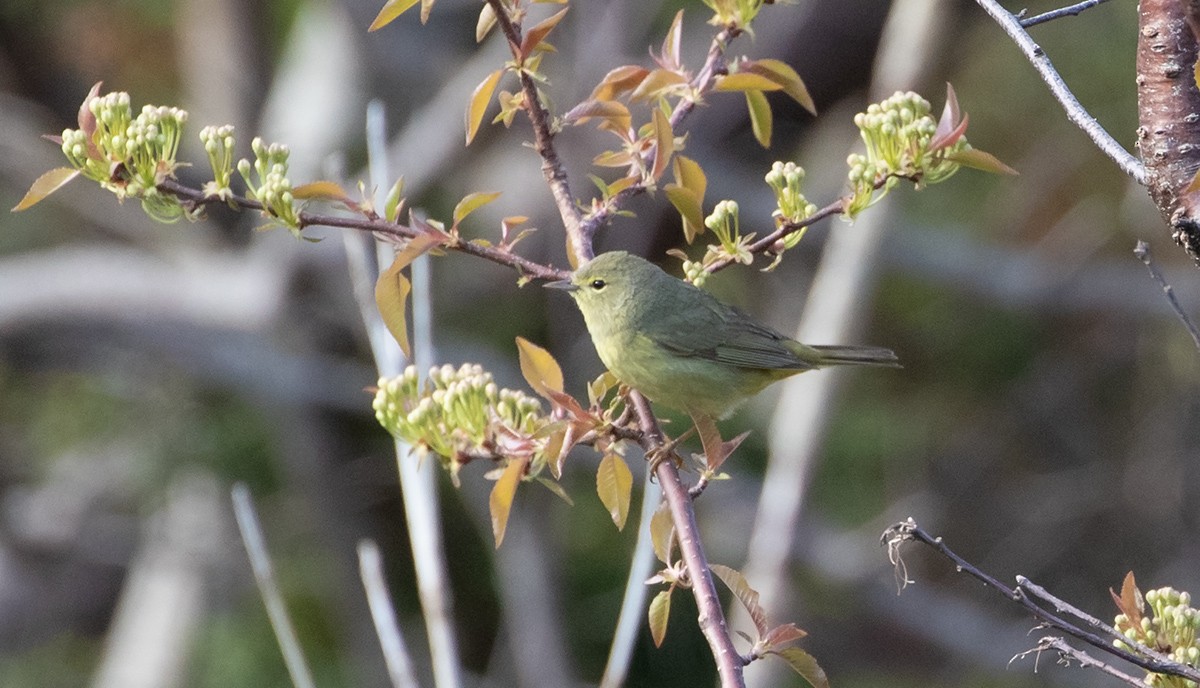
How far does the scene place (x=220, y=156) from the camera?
194cm

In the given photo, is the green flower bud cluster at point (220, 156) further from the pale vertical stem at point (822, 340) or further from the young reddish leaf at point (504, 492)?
the pale vertical stem at point (822, 340)

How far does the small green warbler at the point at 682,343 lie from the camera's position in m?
3.12

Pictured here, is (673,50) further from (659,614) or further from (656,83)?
(659,614)

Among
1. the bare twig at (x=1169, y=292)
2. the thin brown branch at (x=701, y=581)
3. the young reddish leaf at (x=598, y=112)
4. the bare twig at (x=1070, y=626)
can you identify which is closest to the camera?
the bare twig at (x=1070, y=626)

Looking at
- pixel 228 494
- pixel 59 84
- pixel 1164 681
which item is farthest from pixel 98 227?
pixel 1164 681

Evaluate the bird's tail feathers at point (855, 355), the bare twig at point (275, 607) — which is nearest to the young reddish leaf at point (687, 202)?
the bare twig at point (275, 607)

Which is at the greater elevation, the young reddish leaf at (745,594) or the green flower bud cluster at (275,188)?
the green flower bud cluster at (275,188)

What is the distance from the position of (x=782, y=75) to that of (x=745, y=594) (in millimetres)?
940

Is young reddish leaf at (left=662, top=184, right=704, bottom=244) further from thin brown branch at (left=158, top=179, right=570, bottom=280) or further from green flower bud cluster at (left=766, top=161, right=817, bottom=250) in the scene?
thin brown branch at (left=158, top=179, right=570, bottom=280)

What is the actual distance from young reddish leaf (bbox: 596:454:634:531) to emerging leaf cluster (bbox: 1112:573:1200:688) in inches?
28.1

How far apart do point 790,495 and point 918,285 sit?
2.82 meters

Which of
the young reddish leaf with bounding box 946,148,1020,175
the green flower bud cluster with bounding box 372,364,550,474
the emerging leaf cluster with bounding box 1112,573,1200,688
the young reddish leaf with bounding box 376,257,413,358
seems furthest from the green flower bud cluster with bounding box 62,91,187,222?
the emerging leaf cluster with bounding box 1112,573,1200,688

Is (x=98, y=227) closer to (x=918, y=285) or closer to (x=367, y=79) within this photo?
(x=367, y=79)

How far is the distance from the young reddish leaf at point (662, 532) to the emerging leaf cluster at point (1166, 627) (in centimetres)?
65
